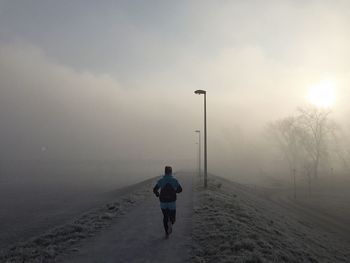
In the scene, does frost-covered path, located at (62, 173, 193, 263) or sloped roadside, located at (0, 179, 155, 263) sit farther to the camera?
sloped roadside, located at (0, 179, 155, 263)

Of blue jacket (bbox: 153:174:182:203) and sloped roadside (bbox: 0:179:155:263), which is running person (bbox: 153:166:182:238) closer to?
blue jacket (bbox: 153:174:182:203)

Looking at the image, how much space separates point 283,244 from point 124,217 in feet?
25.4

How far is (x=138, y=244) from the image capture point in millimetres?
10219

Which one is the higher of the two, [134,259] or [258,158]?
[134,259]

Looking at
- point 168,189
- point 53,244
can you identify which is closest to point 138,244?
point 168,189

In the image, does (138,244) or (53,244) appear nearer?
(138,244)

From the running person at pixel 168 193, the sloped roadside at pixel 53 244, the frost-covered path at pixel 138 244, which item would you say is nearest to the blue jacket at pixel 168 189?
the running person at pixel 168 193

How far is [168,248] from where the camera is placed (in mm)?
9703

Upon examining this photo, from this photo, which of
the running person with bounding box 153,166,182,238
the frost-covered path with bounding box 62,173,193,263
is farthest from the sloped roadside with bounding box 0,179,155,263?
the running person with bounding box 153,166,182,238

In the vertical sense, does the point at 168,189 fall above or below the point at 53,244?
above

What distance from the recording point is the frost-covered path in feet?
29.3

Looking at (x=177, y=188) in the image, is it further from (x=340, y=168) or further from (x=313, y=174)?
(x=340, y=168)

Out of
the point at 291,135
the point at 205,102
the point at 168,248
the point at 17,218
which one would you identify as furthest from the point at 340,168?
the point at 168,248

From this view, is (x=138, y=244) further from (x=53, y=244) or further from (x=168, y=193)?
(x=53, y=244)
